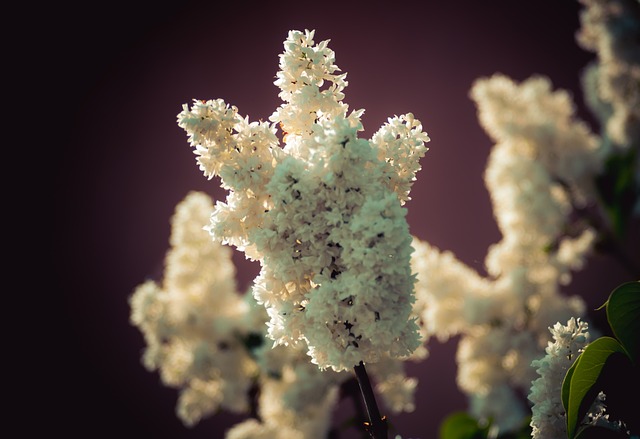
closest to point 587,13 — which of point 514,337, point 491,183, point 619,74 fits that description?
point 619,74

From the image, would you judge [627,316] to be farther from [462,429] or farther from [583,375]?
[462,429]

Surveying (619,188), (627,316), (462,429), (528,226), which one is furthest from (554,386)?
(619,188)

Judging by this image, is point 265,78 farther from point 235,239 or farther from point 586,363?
point 586,363

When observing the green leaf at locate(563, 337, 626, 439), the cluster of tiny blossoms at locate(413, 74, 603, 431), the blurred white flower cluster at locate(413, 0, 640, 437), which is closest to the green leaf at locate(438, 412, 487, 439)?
the blurred white flower cluster at locate(413, 0, 640, 437)

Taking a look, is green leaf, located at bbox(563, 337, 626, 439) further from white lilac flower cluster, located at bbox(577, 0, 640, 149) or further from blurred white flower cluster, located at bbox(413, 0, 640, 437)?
white lilac flower cluster, located at bbox(577, 0, 640, 149)

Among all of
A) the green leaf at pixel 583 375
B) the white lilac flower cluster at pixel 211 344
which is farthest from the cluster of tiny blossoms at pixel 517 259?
the green leaf at pixel 583 375
